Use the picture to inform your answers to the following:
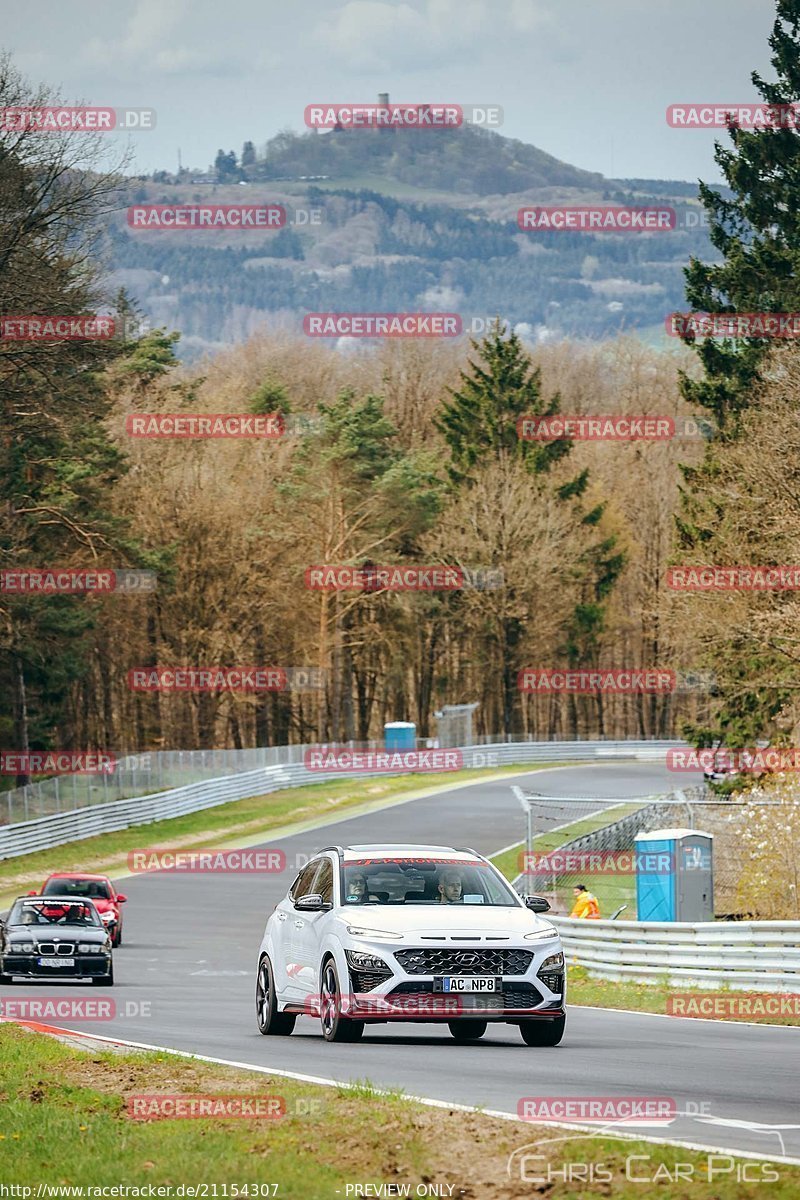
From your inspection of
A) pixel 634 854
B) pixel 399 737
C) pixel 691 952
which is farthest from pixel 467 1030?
pixel 399 737

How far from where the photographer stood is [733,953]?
23.2 m

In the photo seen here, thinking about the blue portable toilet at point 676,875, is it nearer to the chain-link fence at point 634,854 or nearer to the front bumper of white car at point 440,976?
the chain-link fence at point 634,854

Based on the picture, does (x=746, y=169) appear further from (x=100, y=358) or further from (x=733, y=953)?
(x=733, y=953)

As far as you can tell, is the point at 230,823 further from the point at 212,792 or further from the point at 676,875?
the point at 676,875

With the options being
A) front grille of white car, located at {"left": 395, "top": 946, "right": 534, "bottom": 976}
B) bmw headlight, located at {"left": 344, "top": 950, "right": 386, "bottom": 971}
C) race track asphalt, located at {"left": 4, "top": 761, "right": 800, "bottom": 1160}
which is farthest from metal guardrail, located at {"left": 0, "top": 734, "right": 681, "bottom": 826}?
front grille of white car, located at {"left": 395, "top": 946, "right": 534, "bottom": 976}

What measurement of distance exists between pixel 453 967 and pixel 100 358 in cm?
3265

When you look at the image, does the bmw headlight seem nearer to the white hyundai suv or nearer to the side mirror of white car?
the white hyundai suv

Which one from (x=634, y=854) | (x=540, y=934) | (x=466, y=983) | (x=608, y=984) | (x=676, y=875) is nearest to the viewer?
(x=466, y=983)

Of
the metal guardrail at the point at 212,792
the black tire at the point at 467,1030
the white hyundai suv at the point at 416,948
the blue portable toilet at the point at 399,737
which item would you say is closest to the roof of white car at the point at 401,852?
the white hyundai suv at the point at 416,948

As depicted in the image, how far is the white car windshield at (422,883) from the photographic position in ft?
50.9

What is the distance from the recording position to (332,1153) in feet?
29.7

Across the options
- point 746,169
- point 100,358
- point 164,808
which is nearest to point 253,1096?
point 100,358

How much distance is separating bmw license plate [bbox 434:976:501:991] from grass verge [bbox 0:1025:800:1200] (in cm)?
301

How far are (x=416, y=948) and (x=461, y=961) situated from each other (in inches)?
14.0
